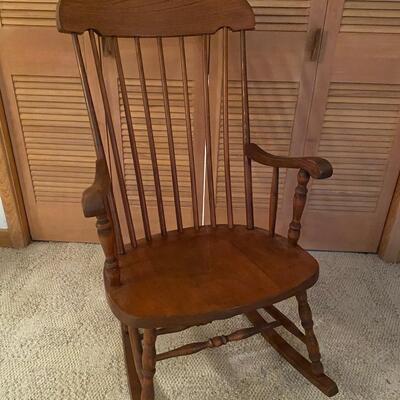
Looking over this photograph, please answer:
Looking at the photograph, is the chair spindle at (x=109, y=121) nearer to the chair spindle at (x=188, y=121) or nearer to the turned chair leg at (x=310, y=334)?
the chair spindle at (x=188, y=121)

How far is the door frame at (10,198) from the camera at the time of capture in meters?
1.40

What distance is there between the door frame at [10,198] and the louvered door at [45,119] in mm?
23

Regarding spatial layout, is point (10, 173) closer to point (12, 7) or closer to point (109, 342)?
point (12, 7)

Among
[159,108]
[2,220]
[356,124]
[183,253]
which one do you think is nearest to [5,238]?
[2,220]

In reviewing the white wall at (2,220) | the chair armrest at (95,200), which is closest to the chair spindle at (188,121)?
the chair armrest at (95,200)

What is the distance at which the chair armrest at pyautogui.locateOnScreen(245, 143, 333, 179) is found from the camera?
86 centimetres

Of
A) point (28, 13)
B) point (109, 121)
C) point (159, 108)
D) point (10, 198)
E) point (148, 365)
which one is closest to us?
point (148, 365)

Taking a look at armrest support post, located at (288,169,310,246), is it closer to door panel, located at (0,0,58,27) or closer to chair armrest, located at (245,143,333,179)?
chair armrest, located at (245,143,333,179)

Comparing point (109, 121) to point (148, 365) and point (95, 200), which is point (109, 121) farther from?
point (148, 365)

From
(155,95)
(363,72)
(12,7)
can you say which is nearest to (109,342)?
(155,95)

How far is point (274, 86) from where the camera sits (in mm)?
1297

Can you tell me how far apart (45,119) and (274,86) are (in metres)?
0.83

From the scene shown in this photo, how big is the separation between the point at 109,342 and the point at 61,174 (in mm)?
A: 676

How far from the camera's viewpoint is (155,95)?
1.31 m
